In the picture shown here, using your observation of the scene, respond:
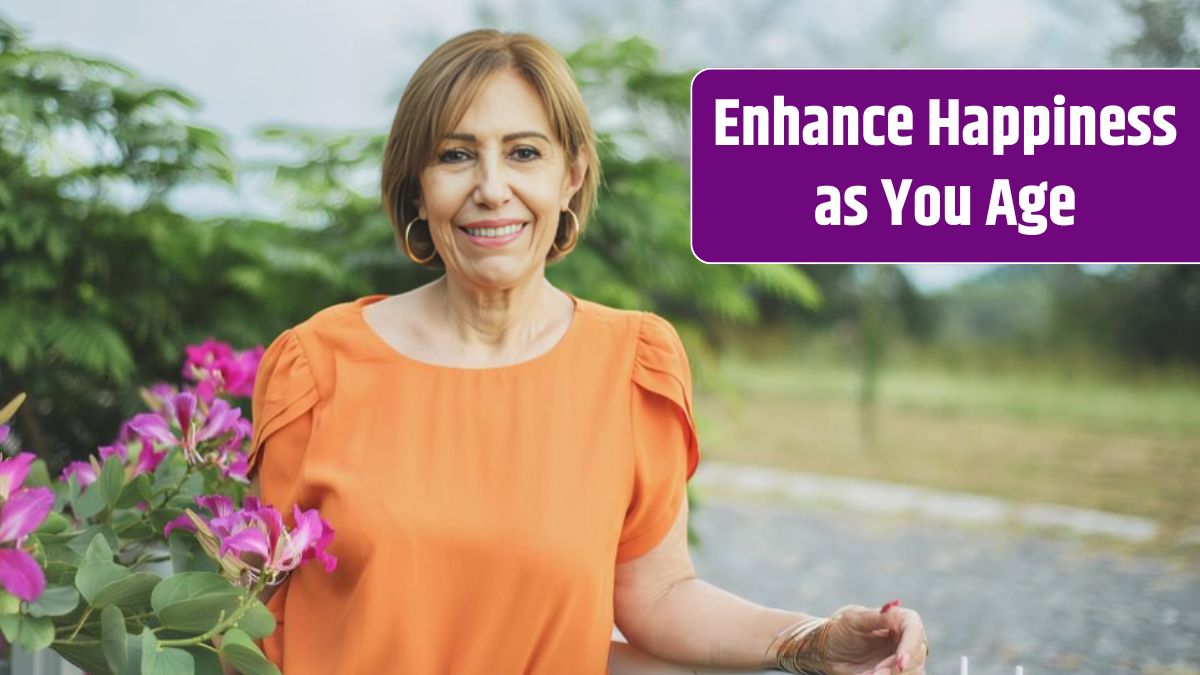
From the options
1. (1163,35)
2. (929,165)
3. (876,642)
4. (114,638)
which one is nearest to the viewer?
(114,638)

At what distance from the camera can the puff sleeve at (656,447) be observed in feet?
4.32

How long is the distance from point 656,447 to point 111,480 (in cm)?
57

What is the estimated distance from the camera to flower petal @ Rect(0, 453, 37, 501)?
0.91 metres

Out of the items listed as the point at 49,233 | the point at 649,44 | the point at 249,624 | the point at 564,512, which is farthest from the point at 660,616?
the point at 649,44

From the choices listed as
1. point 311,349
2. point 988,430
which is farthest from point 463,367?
point 988,430

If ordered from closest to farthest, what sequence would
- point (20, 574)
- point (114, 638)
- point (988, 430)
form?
point (20, 574) < point (114, 638) < point (988, 430)

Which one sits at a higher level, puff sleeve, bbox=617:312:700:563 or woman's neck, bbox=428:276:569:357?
woman's neck, bbox=428:276:569:357

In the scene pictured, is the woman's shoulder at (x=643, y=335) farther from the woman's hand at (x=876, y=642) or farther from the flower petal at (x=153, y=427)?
the flower petal at (x=153, y=427)

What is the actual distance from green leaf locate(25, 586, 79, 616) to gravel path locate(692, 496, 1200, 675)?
10.3 ft

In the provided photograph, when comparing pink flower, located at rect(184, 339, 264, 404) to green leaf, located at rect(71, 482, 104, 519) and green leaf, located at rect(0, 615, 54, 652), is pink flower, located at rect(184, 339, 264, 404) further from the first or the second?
green leaf, located at rect(0, 615, 54, 652)

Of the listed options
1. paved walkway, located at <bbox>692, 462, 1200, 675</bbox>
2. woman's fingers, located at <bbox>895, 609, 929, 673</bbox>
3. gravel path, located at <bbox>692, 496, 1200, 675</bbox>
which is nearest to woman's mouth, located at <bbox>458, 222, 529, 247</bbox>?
woman's fingers, located at <bbox>895, 609, 929, 673</bbox>

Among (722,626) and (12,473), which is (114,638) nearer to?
(12,473)

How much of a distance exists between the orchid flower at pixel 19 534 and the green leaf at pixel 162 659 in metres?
0.10

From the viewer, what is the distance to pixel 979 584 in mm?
5047
